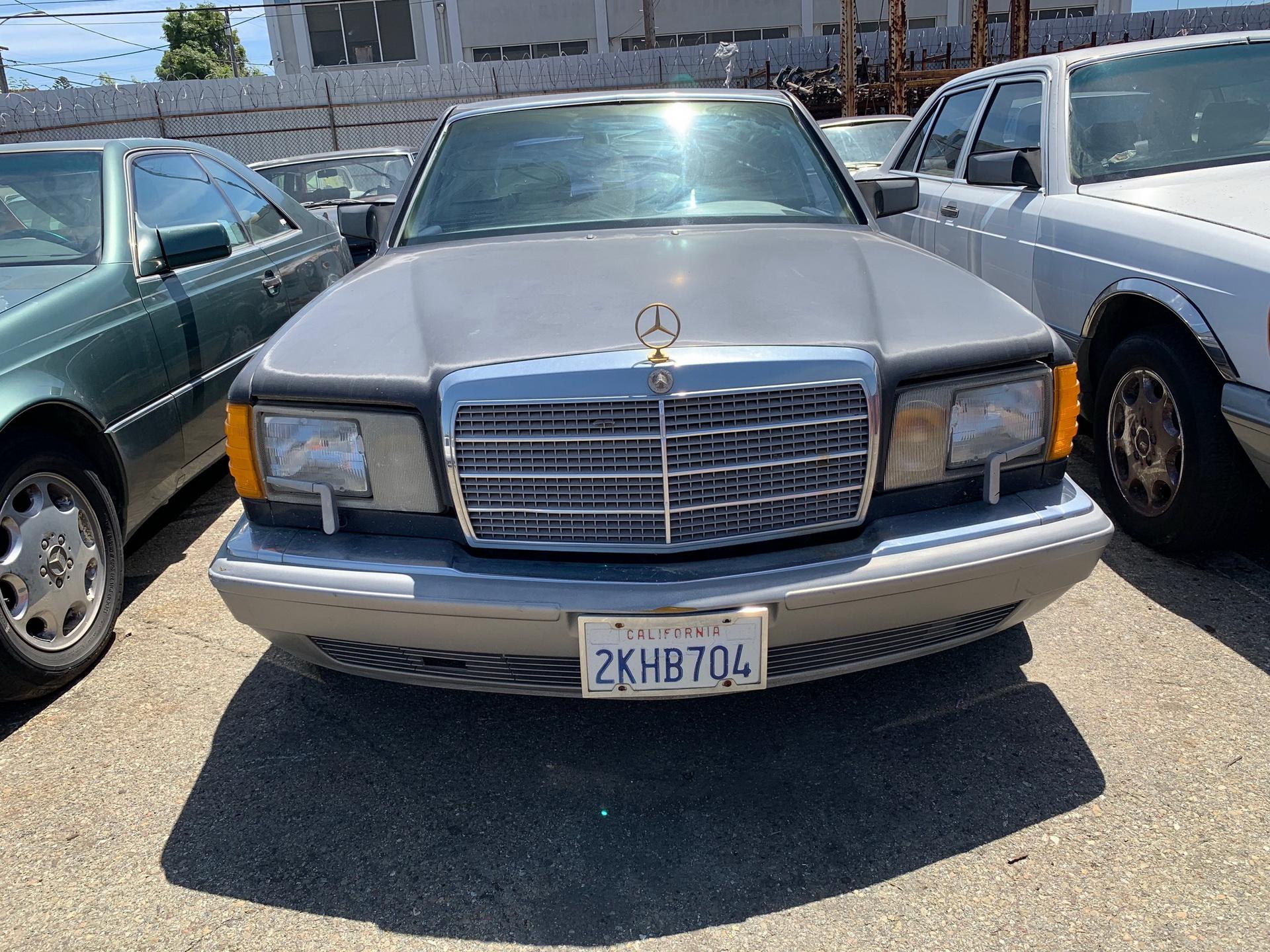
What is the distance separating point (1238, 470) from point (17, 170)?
4585 millimetres

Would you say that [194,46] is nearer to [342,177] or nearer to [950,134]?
[342,177]

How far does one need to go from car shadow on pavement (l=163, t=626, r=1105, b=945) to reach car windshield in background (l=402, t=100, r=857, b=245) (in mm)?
1575

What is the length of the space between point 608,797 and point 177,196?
3308 mm

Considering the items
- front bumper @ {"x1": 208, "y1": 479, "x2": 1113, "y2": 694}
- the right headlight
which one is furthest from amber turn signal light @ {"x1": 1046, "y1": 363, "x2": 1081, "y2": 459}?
front bumper @ {"x1": 208, "y1": 479, "x2": 1113, "y2": 694}

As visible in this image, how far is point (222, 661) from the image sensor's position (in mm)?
3150

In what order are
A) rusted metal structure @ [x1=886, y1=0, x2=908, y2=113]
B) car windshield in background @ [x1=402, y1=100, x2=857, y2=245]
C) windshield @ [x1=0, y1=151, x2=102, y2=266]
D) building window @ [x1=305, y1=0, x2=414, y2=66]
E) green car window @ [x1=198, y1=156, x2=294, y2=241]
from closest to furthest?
car windshield in background @ [x1=402, y1=100, x2=857, y2=245] < windshield @ [x1=0, y1=151, x2=102, y2=266] < green car window @ [x1=198, y1=156, x2=294, y2=241] < rusted metal structure @ [x1=886, y1=0, x2=908, y2=113] < building window @ [x1=305, y1=0, x2=414, y2=66]

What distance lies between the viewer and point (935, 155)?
18.5ft

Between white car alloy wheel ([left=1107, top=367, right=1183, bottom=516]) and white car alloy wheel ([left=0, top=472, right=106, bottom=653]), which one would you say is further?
white car alloy wheel ([left=1107, top=367, right=1183, bottom=516])

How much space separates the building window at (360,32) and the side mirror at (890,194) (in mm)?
34029

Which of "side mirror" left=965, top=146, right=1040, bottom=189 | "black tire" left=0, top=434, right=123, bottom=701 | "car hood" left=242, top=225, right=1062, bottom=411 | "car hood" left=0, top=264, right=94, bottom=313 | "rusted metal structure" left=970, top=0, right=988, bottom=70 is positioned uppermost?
"rusted metal structure" left=970, top=0, right=988, bottom=70

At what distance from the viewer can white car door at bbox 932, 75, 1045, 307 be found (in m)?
Answer: 4.23

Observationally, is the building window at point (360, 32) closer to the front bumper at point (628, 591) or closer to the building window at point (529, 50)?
the building window at point (529, 50)

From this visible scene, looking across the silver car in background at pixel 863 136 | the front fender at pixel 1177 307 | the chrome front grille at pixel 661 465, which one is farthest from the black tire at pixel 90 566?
the silver car in background at pixel 863 136

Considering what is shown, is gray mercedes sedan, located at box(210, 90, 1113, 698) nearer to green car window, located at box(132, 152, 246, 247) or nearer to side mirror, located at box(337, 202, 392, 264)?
side mirror, located at box(337, 202, 392, 264)
